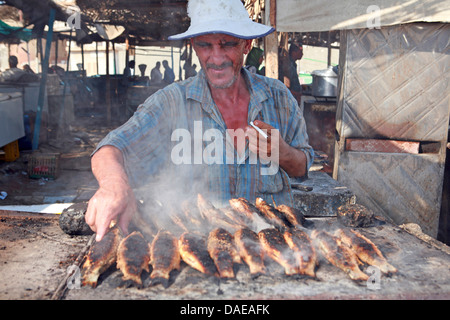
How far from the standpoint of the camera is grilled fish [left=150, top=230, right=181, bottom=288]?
1.81 m

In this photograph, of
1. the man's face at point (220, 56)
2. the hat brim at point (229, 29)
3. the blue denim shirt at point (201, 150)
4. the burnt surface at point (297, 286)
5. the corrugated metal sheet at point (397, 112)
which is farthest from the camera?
the corrugated metal sheet at point (397, 112)

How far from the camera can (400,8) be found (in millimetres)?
5031

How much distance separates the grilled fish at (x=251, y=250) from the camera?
1.89 metres

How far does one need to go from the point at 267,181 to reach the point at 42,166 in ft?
23.7

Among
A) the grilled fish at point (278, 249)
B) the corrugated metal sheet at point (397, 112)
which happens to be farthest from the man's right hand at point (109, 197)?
the corrugated metal sheet at point (397, 112)

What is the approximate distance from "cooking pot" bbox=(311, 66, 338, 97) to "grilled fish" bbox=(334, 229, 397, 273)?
6.98 meters

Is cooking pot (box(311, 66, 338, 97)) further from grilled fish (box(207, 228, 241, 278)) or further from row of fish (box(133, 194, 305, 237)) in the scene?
grilled fish (box(207, 228, 241, 278))

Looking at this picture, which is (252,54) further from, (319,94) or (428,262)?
(428,262)

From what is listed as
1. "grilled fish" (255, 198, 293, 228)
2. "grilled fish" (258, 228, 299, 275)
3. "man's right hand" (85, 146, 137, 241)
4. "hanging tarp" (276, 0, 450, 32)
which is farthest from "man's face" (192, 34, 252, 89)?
"hanging tarp" (276, 0, 450, 32)

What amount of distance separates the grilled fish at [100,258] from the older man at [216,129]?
0.77 meters

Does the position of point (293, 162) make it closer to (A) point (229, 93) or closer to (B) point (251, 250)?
(A) point (229, 93)

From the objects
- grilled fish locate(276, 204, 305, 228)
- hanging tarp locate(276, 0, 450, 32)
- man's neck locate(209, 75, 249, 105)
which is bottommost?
grilled fish locate(276, 204, 305, 228)

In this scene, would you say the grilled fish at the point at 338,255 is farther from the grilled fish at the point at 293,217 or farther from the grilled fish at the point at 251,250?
the grilled fish at the point at 251,250

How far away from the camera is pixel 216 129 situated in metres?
3.18
